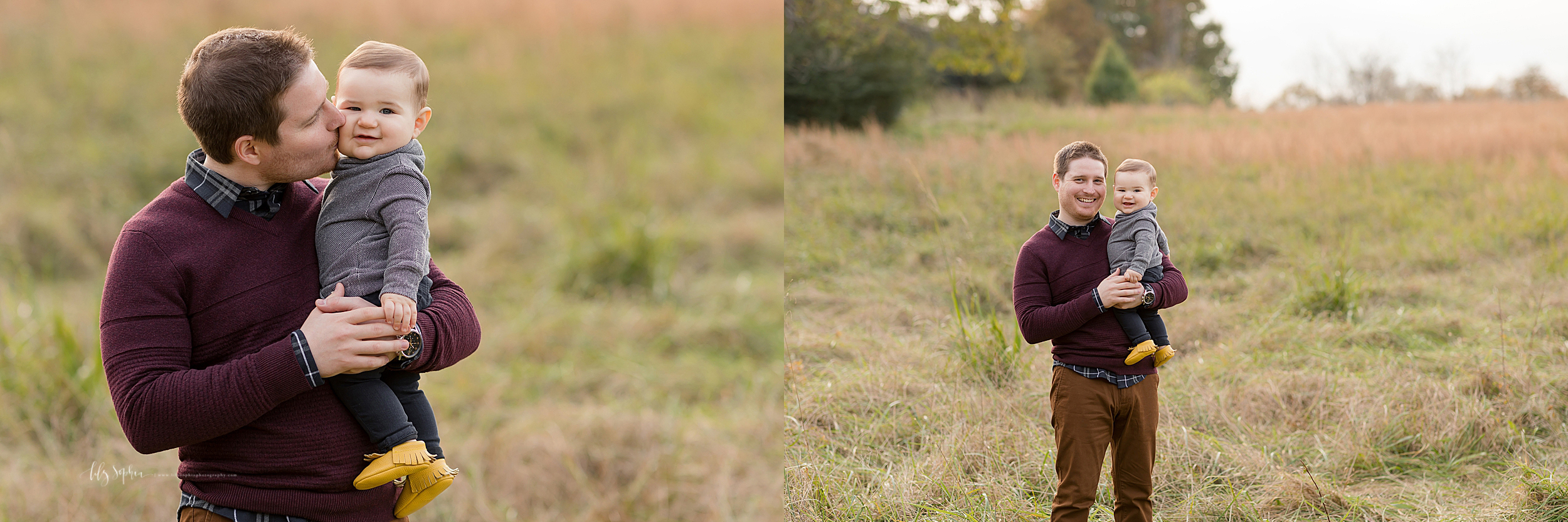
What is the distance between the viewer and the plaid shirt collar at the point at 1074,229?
7.03 ft

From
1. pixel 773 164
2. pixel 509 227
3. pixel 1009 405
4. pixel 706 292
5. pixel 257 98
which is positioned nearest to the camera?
pixel 257 98

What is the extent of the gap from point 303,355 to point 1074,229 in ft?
5.53

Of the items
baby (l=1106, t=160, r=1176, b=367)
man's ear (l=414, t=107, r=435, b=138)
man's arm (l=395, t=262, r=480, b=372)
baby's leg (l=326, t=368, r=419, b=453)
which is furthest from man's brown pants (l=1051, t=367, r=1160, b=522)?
man's ear (l=414, t=107, r=435, b=138)

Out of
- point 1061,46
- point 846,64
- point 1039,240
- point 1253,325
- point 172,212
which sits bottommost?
point 1253,325

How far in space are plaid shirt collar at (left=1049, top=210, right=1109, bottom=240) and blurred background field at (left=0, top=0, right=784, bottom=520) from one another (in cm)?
353

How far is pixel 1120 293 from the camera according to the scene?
199 centimetres

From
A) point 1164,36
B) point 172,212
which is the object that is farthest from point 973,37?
point 172,212

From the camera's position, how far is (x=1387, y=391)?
328cm

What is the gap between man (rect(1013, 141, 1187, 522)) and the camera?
80.9 inches

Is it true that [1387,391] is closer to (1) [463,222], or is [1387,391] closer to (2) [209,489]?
(2) [209,489]

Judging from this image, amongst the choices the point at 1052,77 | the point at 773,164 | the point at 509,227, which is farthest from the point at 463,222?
the point at 1052,77

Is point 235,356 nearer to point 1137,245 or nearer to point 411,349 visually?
point 411,349

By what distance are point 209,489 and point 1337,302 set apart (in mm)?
4362

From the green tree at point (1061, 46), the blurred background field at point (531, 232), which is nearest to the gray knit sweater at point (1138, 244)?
the blurred background field at point (531, 232)
